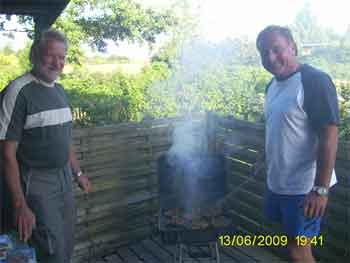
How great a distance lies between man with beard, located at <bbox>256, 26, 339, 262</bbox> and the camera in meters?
1.72

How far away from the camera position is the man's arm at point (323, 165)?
1716mm

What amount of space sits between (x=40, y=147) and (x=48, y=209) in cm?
33

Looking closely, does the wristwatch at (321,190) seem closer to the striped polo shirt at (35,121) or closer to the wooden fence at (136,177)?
the wooden fence at (136,177)

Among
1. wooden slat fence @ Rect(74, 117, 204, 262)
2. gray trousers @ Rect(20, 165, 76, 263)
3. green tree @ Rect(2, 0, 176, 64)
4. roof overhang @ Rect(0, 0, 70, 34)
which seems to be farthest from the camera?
green tree @ Rect(2, 0, 176, 64)

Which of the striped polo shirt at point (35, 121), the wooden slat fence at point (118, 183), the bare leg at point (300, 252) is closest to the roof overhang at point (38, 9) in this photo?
the wooden slat fence at point (118, 183)

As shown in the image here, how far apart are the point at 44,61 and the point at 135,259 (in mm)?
1953

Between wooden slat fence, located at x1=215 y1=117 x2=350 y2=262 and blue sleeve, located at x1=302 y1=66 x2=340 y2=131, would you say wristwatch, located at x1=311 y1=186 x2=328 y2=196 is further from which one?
wooden slat fence, located at x1=215 y1=117 x2=350 y2=262

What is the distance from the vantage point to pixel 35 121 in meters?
1.81

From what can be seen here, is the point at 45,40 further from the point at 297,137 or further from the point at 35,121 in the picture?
the point at 297,137

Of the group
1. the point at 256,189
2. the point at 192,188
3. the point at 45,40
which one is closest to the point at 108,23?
the point at 256,189

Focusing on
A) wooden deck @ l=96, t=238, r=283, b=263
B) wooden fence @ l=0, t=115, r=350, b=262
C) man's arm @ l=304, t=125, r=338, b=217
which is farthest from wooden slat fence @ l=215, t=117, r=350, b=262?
man's arm @ l=304, t=125, r=338, b=217

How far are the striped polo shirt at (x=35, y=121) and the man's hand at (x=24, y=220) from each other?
22 centimetres

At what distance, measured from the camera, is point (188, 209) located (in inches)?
108

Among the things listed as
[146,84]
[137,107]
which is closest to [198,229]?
[137,107]
